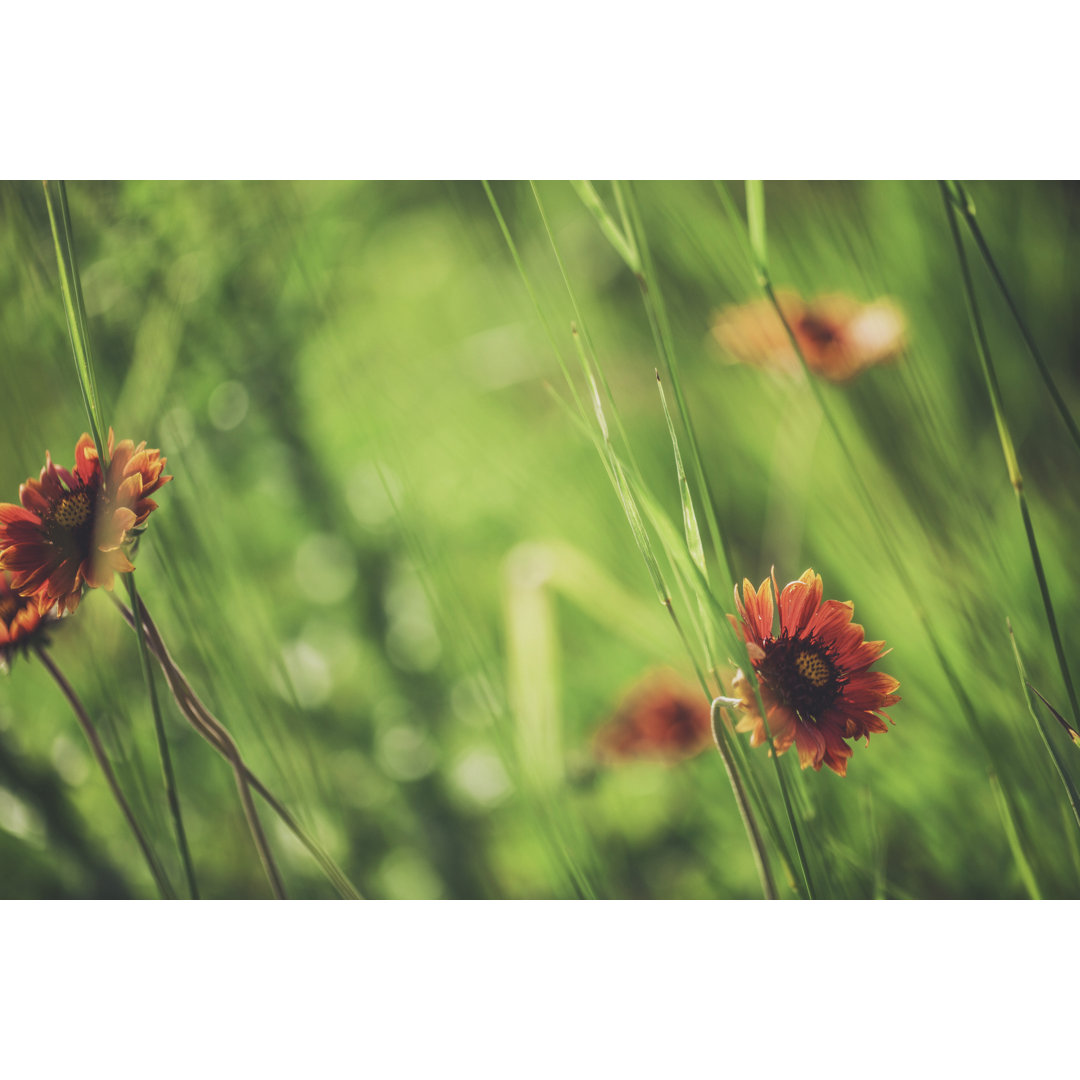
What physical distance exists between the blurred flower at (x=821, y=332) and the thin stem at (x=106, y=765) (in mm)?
461

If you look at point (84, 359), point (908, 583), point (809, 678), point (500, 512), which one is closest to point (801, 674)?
point (809, 678)

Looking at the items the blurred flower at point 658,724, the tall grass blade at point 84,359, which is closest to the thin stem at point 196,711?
the tall grass blade at point 84,359

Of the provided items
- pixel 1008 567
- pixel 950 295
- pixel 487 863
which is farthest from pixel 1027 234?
pixel 487 863

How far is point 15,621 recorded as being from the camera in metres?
0.37

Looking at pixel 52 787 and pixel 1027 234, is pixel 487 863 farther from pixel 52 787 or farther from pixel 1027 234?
pixel 1027 234

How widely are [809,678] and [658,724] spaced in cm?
17

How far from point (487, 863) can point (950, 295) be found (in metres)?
0.53

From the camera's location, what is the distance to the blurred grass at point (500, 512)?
0.42 m

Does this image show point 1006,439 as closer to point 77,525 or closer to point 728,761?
point 728,761

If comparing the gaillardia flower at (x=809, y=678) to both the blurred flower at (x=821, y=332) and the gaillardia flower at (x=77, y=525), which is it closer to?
the blurred flower at (x=821, y=332)

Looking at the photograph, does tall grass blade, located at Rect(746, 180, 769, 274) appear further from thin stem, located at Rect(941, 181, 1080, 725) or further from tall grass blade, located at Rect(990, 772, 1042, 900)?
tall grass blade, located at Rect(990, 772, 1042, 900)

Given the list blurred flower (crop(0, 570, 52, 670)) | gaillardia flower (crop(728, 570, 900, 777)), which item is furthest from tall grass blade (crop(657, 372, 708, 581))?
blurred flower (crop(0, 570, 52, 670))

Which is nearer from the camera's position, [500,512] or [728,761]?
[728,761]

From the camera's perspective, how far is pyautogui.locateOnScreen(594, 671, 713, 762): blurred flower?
1.53 ft
